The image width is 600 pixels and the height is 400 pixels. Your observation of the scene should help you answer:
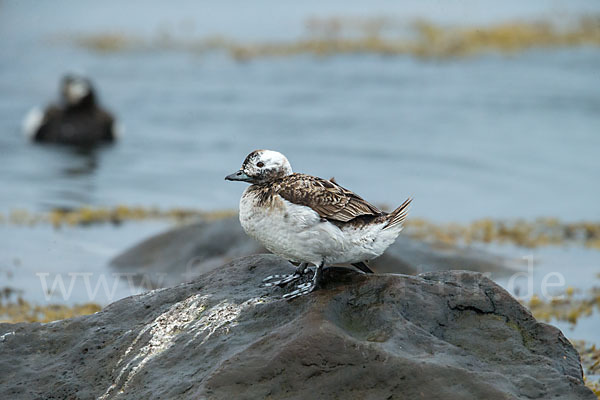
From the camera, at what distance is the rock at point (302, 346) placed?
4.77 metres

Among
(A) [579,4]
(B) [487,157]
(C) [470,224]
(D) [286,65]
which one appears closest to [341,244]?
(C) [470,224]

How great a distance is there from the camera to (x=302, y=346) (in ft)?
15.9

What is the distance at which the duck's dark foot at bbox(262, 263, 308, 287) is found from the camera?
565cm

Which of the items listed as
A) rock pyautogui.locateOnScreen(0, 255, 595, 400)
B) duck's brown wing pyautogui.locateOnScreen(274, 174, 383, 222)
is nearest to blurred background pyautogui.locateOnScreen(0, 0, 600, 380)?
rock pyautogui.locateOnScreen(0, 255, 595, 400)

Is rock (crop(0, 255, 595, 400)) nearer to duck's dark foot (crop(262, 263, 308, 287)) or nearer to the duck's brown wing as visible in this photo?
duck's dark foot (crop(262, 263, 308, 287))

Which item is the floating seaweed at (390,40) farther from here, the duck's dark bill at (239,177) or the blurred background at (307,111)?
the duck's dark bill at (239,177)

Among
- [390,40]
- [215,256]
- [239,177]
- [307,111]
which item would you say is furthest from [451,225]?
[390,40]

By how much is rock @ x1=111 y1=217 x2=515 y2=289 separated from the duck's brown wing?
4010 mm

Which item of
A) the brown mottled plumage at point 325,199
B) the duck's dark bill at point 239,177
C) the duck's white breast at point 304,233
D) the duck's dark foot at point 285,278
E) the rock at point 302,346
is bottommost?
the rock at point 302,346

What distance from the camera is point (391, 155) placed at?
63.2ft

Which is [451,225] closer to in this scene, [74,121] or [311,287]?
[311,287]

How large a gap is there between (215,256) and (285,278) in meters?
4.62

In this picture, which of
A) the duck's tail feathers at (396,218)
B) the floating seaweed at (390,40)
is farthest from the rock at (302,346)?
the floating seaweed at (390,40)

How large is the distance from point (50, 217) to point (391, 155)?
8388 mm
